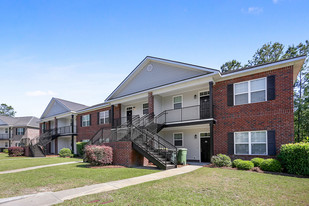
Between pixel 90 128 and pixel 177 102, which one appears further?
pixel 90 128

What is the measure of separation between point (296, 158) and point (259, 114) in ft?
10.5

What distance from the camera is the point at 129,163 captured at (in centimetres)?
1291

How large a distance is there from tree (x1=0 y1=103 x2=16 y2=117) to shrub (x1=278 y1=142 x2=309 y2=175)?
78.3 meters

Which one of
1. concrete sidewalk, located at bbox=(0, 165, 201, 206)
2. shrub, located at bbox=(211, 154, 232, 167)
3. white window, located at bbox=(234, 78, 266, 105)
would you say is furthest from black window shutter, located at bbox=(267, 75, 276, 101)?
concrete sidewalk, located at bbox=(0, 165, 201, 206)

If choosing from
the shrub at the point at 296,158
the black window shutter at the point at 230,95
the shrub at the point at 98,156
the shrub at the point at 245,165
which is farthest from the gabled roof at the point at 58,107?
the shrub at the point at 296,158

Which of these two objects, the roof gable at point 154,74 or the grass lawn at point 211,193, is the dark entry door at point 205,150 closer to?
the roof gable at point 154,74

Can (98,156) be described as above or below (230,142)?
below

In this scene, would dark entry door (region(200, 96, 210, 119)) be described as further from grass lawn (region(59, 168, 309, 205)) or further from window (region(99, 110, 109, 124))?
window (region(99, 110, 109, 124))

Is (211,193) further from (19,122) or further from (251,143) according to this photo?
(19,122)

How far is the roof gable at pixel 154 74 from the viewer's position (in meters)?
15.7

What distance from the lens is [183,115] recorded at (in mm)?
16188

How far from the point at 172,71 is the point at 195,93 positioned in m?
2.62

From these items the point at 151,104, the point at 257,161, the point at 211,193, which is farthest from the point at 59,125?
the point at 211,193

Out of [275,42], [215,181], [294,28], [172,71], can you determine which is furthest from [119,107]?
[275,42]
